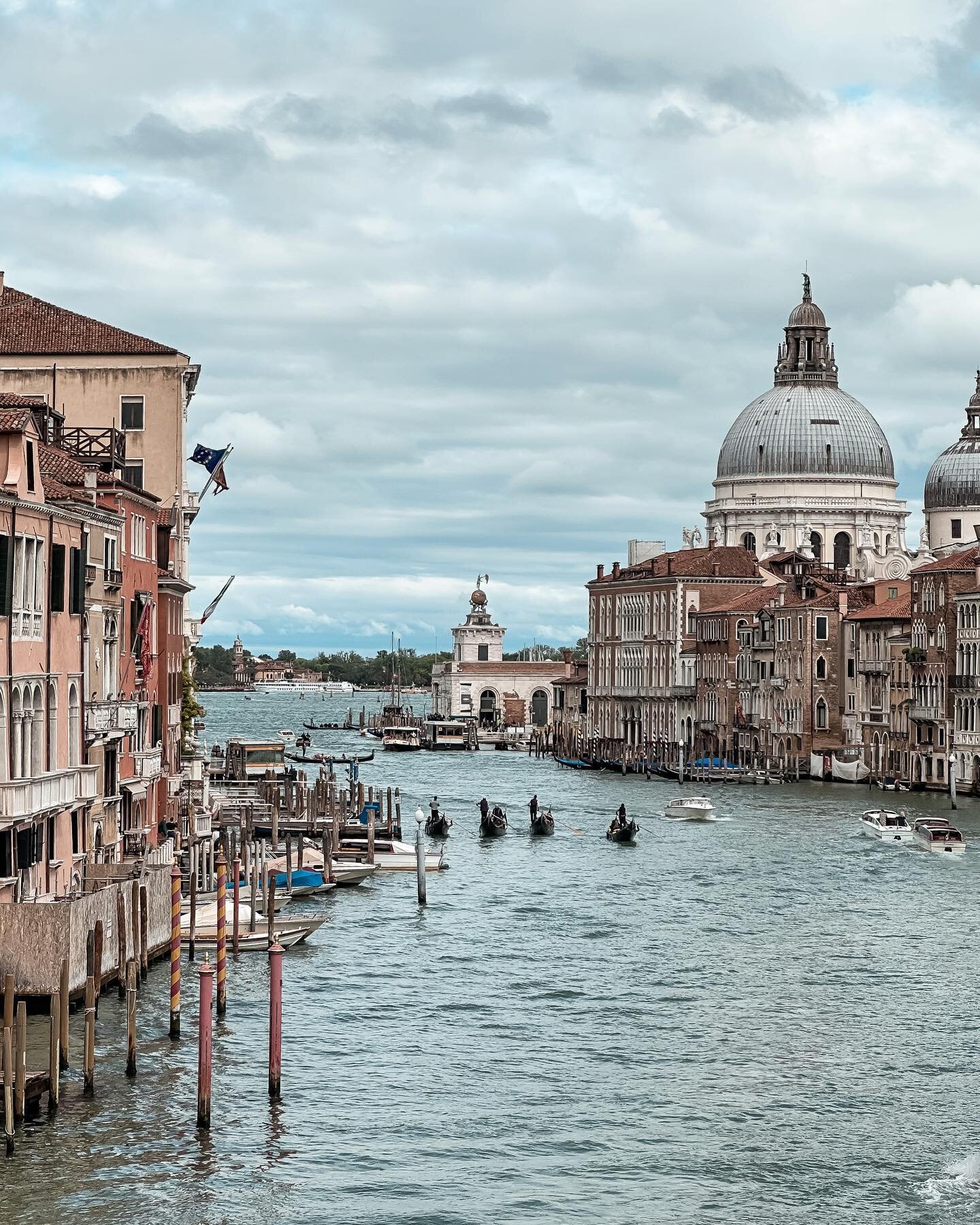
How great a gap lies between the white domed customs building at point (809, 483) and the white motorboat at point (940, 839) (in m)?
75.7

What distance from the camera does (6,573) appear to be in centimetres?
2714

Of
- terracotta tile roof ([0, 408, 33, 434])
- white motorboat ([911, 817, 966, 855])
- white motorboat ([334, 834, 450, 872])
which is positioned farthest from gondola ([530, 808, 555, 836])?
terracotta tile roof ([0, 408, 33, 434])

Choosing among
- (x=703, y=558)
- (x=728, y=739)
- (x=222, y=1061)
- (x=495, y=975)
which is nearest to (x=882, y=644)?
(x=728, y=739)

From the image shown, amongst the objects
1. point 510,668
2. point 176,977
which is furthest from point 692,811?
point 510,668

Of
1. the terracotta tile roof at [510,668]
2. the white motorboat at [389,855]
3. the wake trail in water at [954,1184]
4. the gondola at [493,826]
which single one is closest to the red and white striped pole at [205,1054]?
the wake trail in water at [954,1184]

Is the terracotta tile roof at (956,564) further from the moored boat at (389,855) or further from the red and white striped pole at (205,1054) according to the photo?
the red and white striped pole at (205,1054)

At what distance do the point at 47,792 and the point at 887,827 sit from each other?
33.5 meters

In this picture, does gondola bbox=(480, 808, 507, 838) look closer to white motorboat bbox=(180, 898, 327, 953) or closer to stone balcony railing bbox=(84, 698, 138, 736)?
white motorboat bbox=(180, 898, 327, 953)

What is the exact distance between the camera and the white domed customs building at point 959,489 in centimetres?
13075

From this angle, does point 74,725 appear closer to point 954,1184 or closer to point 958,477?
point 954,1184

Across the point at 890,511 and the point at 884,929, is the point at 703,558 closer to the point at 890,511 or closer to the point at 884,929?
the point at 890,511

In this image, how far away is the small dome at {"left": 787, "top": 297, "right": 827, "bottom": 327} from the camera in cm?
13838

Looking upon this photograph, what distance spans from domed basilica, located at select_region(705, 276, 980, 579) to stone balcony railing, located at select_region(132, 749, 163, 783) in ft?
308

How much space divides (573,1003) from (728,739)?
72185 mm
